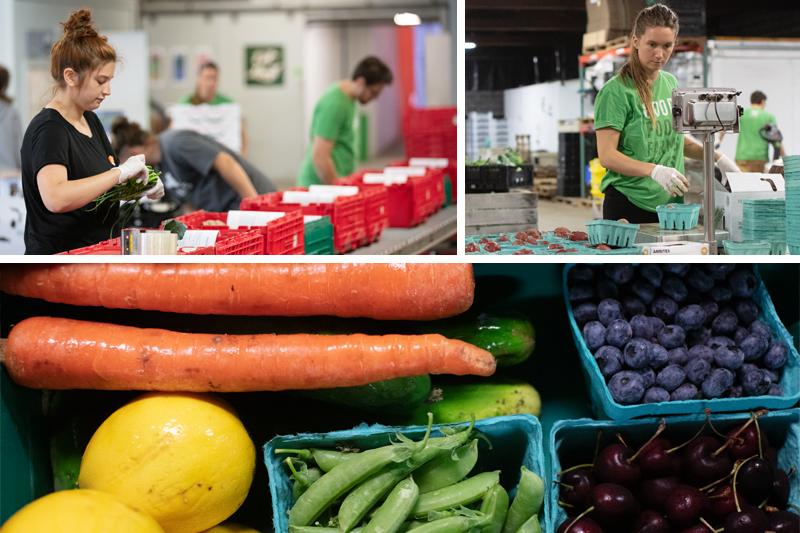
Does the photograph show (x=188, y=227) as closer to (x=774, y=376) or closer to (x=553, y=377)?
(x=553, y=377)

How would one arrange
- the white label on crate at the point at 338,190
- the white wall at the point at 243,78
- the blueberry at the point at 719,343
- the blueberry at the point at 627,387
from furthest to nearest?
the white wall at the point at 243,78
the white label on crate at the point at 338,190
the blueberry at the point at 719,343
the blueberry at the point at 627,387

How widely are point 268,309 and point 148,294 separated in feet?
1.17

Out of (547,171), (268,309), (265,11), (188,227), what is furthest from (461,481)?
(265,11)

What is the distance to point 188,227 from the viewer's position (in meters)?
2.86

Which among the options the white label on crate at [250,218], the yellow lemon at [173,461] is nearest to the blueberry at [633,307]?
the white label on crate at [250,218]

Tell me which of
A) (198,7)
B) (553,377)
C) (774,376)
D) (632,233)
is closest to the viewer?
(632,233)

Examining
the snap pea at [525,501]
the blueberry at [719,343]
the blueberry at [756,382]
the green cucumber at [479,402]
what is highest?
the blueberry at [719,343]

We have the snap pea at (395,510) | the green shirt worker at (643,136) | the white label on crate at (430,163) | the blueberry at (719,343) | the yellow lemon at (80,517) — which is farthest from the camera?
the white label on crate at (430,163)

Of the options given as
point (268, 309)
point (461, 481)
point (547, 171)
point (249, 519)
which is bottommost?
point (249, 519)

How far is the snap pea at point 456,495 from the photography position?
8.61 ft

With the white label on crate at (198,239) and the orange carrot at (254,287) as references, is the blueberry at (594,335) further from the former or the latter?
the white label on crate at (198,239)

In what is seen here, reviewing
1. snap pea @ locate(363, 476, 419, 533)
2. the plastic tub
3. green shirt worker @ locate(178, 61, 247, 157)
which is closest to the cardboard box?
the plastic tub

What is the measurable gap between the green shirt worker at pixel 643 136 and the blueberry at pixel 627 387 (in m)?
0.46

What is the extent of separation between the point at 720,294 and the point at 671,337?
0.25 m
